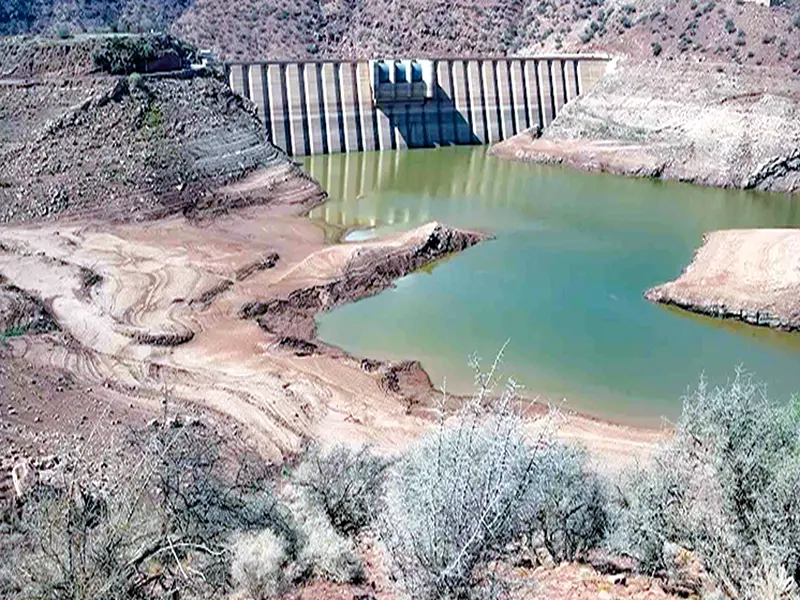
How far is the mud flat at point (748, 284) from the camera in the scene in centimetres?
2546

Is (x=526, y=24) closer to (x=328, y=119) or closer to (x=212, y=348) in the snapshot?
(x=328, y=119)

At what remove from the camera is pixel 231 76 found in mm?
47312

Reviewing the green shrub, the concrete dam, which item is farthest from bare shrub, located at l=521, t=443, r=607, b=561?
the concrete dam

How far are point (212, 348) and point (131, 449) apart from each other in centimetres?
826

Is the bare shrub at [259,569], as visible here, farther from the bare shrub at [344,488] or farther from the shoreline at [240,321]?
the shoreline at [240,321]

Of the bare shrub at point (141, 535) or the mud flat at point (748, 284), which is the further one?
the mud flat at point (748, 284)

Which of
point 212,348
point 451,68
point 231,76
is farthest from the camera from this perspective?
point 451,68

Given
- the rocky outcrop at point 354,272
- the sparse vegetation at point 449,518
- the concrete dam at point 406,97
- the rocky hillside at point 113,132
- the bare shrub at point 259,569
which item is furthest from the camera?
the concrete dam at point 406,97

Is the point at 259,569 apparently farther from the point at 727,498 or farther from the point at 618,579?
the point at 727,498

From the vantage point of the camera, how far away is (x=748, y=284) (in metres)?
26.8

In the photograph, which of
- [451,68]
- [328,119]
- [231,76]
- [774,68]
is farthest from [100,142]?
[774,68]

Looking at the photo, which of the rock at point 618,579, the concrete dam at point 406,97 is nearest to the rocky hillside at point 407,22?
the concrete dam at point 406,97

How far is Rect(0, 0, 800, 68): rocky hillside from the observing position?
57.0 meters

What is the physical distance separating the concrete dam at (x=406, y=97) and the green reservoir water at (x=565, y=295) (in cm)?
496
